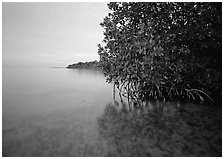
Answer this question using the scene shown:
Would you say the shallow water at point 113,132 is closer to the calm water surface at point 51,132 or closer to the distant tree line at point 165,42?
the calm water surface at point 51,132

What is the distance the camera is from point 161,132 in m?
3.84

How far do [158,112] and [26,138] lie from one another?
3.62 m

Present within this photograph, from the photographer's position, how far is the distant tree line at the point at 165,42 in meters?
4.91

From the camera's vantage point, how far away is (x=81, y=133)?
385 cm

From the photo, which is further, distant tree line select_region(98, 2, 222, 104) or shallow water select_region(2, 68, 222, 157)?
distant tree line select_region(98, 2, 222, 104)

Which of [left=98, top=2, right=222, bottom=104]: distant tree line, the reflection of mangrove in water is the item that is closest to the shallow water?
the reflection of mangrove in water

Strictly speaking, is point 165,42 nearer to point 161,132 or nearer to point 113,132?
point 161,132

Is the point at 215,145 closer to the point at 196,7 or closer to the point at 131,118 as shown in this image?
the point at 131,118

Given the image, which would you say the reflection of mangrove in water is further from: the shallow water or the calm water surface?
the calm water surface

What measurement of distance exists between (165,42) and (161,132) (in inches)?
97.9

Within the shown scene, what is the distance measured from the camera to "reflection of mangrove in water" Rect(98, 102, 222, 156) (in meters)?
3.11

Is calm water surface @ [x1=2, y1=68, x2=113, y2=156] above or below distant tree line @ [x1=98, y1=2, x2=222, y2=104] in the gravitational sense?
below

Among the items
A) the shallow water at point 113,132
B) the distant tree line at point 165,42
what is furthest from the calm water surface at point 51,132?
the distant tree line at point 165,42

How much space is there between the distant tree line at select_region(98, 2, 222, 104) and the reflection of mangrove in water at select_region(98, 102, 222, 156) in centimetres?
104
